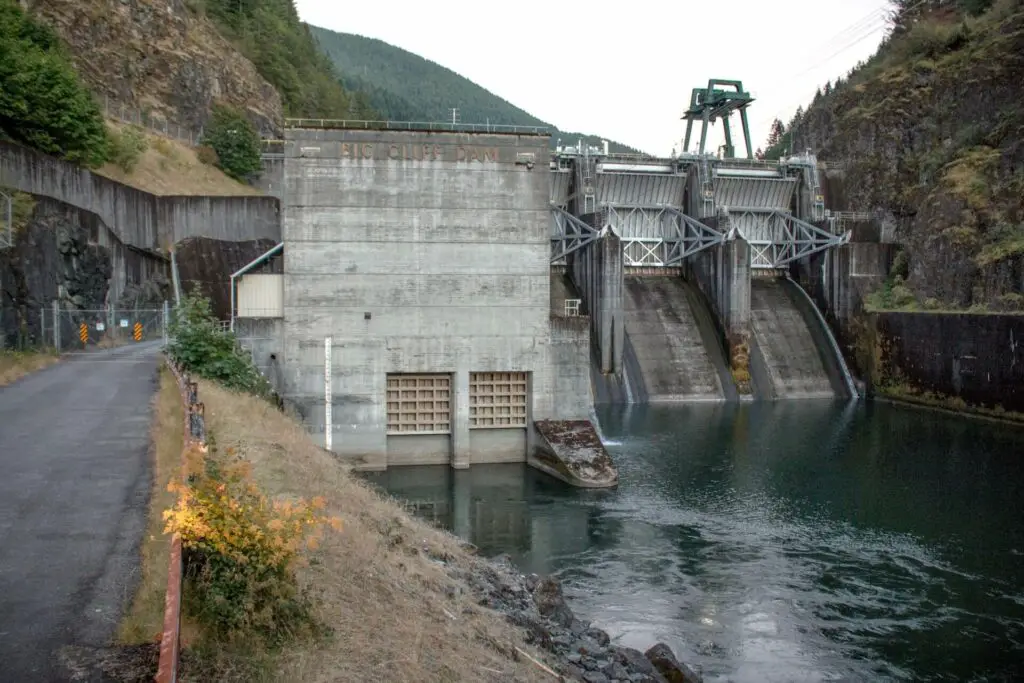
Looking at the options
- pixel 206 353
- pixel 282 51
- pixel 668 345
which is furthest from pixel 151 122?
pixel 206 353

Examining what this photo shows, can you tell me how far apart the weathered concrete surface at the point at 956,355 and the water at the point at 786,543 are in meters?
2.09

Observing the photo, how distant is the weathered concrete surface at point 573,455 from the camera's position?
21922 mm

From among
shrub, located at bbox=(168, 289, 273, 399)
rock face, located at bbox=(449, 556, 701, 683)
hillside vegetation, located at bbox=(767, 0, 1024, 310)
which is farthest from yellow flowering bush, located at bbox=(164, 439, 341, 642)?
hillside vegetation, located at bbox=(767, 0, 1024, 310)

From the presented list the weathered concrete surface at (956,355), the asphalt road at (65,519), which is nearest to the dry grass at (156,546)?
the asphalt road at (65,519)

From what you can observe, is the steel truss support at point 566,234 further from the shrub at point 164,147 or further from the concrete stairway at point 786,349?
the shrub at point 164,147

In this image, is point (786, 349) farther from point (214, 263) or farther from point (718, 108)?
point (214, 263)

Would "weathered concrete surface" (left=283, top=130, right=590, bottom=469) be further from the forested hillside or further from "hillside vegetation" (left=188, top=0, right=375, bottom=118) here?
the forested hillside

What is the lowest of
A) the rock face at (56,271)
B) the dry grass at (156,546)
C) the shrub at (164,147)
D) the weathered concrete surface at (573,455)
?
the weathered concrete surface at (573,455)

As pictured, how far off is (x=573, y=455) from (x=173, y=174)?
97.0 feet

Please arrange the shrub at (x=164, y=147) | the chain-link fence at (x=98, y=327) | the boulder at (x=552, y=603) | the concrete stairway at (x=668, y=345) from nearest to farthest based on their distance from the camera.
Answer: the boulder at (x=552, y=603) → the chain-link fence at (x=98, y=327) → the concrete stairway at (x=668, y=345) → the shrub at (x=164, y=147)

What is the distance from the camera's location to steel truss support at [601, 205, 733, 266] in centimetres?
4152

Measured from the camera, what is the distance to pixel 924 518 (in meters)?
19.8

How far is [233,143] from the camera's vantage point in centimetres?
4766

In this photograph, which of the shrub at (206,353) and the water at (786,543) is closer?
the water at (786,543)
